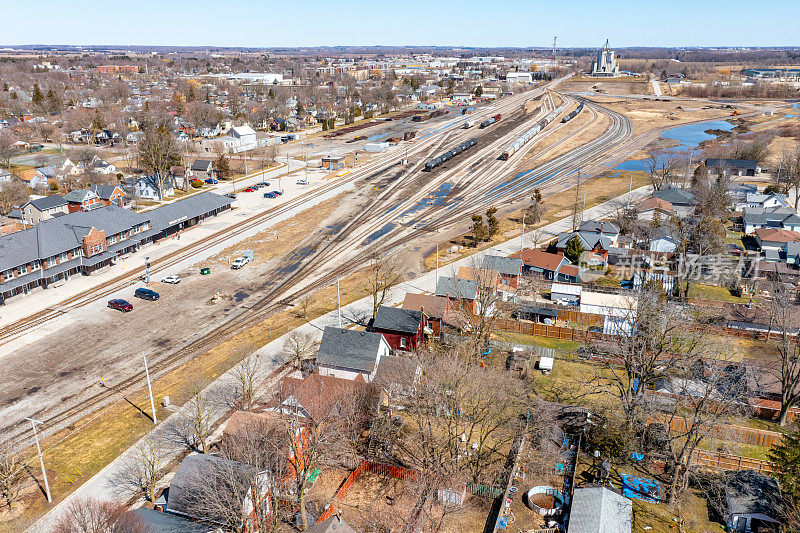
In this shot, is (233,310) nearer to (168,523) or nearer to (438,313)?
(438,313)

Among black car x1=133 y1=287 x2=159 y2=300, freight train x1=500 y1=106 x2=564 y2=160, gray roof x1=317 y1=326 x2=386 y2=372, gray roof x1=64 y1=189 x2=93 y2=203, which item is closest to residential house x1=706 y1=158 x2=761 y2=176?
freight train x1=500 y1=106 x2=564 y2=160

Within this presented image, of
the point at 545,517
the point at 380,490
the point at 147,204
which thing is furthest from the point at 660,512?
the point at 147,204

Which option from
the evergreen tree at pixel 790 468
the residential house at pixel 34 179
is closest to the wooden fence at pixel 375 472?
the evergreen tree at pixel 790 468

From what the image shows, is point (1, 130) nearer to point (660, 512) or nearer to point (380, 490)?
point (380, 490)

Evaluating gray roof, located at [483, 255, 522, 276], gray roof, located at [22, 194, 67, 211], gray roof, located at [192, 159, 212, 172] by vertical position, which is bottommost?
gray roof, located at [483, 255, 522, 276]

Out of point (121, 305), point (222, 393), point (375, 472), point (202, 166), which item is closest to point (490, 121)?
point (202, 166)

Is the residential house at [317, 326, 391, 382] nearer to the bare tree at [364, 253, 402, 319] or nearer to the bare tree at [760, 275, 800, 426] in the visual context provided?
the bare tree at [364, 253, 402, 319]
